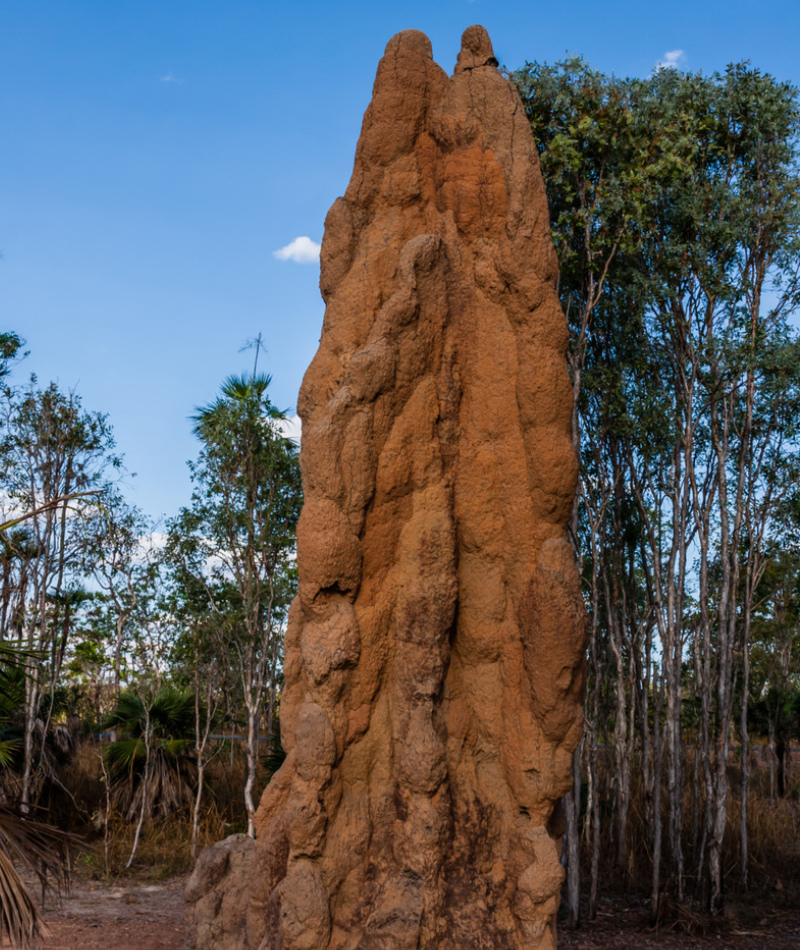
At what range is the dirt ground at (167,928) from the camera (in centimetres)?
819

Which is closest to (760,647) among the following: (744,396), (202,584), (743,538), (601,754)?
(601,754)

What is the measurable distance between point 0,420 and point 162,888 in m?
7.59

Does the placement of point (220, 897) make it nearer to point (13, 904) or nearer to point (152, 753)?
point (13, 904)

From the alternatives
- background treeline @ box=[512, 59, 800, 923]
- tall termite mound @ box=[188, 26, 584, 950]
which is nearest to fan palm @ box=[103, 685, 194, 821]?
background treeline @ box=[512, 59, 800, 923]

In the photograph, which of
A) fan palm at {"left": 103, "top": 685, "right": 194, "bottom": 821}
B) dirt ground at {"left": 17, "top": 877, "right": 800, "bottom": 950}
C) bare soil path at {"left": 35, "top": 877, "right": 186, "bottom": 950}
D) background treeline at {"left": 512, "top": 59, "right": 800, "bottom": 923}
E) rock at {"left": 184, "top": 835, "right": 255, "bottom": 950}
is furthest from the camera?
fan palm at {"left": 103, "top": 685, "right": 194, "bottom": 821}

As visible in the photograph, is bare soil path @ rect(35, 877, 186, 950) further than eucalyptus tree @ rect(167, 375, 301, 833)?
No

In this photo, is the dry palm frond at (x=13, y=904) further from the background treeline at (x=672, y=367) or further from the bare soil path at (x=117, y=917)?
the background treeline at (x=672, y=367)

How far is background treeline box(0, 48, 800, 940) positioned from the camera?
10.6m

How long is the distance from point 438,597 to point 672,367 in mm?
8267

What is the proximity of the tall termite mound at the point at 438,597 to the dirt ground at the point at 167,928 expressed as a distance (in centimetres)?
378

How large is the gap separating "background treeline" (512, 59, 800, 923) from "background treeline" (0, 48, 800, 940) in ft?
0.13

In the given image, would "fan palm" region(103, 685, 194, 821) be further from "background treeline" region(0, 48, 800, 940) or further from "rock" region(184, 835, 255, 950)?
"rock" region(184, 835, 255, 950)

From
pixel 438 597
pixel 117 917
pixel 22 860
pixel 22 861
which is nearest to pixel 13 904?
pixel 22 860

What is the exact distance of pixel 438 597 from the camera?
520 cm
